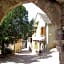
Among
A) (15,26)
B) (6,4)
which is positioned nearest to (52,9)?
(6,4)

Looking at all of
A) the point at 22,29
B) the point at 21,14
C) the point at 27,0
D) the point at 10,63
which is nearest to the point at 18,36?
the point at 22,29

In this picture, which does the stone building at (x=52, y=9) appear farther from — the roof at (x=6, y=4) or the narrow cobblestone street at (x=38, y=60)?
the narrow cobblestone street at (x=38, y=60)

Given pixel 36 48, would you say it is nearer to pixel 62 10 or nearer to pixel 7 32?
pixel 7 32

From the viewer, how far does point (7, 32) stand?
16.9 m

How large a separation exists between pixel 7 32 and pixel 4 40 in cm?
68

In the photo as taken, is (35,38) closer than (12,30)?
No

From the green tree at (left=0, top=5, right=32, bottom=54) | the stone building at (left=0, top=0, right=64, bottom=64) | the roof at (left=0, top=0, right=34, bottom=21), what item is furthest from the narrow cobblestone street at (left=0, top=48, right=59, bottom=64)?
the roof at (left=0, top=0, right=34, bottom=21)

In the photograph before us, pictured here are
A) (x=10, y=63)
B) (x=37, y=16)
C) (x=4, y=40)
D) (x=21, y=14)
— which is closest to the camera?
(x=10, y=63)

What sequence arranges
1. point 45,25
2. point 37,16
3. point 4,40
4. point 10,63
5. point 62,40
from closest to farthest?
point 62,40, point 10,63, point 4,40, point 45,25, point 37,16

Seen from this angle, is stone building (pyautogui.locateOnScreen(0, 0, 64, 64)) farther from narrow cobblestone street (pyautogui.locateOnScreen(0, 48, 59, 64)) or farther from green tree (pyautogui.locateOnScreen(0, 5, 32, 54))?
green tree (pyautogui.locateOnScreen(0, 5, 32, 54))

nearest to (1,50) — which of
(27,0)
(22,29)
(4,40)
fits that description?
(4,40)

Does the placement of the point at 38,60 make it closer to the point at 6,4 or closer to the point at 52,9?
the point at 52,9

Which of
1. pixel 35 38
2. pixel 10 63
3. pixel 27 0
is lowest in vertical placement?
pixel 10 63

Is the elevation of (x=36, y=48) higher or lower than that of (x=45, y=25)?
lower
